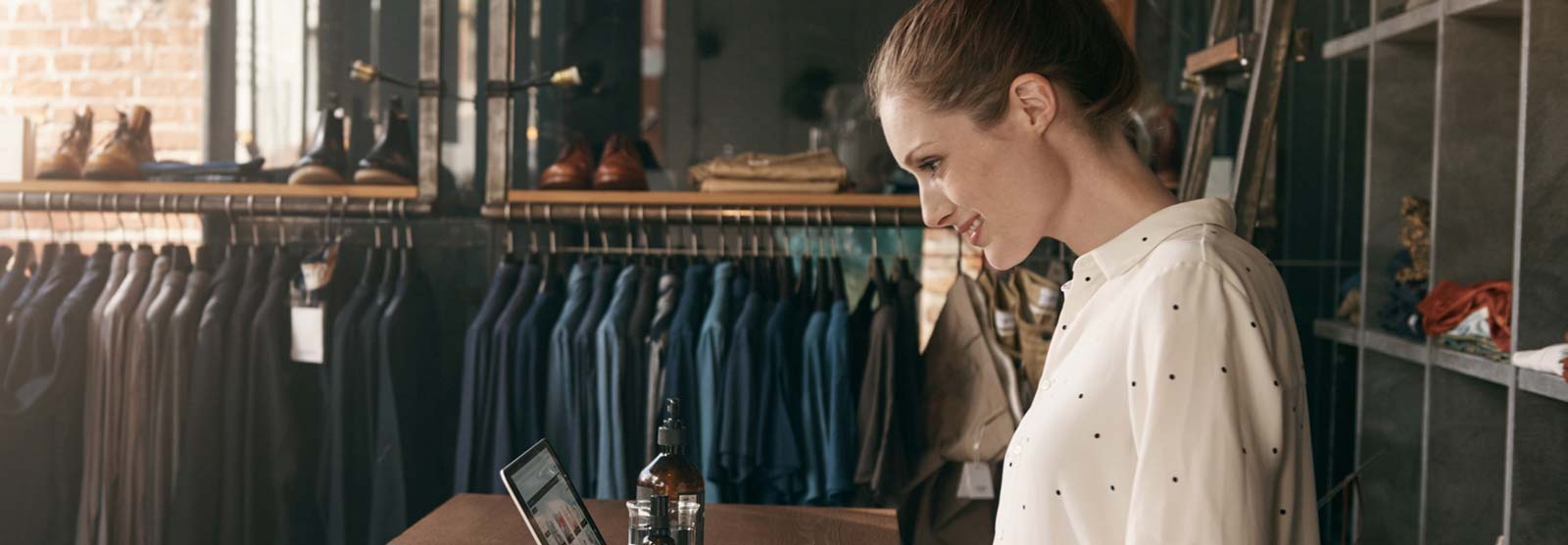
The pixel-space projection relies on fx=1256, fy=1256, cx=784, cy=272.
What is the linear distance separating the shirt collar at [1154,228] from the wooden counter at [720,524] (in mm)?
1019

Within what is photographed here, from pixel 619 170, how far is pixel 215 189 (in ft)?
3.47

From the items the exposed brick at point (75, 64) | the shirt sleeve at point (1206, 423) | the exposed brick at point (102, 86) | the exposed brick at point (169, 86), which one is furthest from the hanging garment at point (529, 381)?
the shirt sleeve at point (1206, 423)

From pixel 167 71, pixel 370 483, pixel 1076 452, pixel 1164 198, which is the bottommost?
pixel 370 483

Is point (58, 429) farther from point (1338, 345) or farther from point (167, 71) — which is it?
Answer: point (1338, 345)

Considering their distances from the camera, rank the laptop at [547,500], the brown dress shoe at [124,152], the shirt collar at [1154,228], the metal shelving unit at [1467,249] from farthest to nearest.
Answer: the brown dress shoe at [124,152] → the metal shelving unit at [1467,249] → the laptop at [547,500] → the shirt collar at [1154,228]

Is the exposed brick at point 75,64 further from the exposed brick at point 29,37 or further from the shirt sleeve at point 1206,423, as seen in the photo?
the shirt sleeve at point 1206,423

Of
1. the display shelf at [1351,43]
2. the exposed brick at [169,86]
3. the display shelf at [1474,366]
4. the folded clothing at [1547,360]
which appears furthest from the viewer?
the exposed brick at [169,86]

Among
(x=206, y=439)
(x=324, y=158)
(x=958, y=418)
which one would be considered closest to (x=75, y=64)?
(x=324, y=158)

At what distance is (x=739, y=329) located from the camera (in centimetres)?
294

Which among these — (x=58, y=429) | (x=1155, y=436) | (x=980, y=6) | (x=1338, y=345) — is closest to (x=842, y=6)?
(x=1338, y=345)

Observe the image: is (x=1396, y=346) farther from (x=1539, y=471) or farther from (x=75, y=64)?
(x=75, y=64)

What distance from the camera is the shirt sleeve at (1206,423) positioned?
90 cm

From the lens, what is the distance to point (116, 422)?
3.07m

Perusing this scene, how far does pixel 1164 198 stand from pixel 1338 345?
2829 mm
